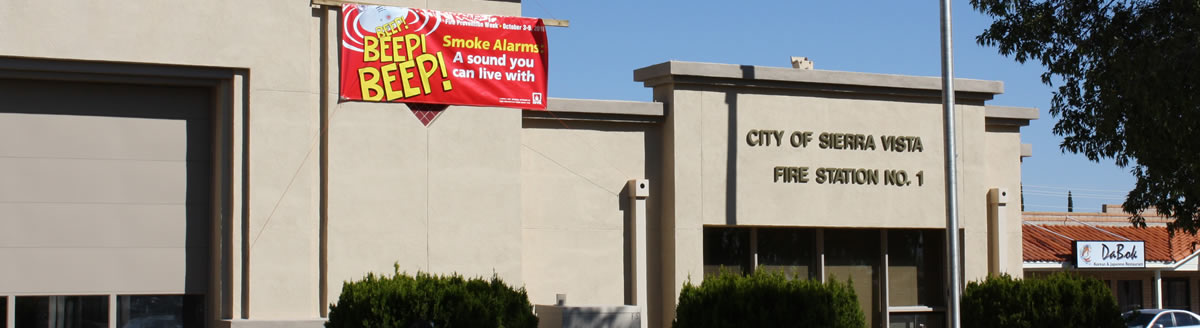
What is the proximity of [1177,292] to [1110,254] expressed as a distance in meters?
6.13

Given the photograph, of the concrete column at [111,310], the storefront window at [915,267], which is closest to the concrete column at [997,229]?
the storefront window at [915,267]

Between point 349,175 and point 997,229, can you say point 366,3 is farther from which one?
point 997,229

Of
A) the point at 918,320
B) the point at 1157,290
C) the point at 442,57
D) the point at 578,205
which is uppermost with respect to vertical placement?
the point at 442,57

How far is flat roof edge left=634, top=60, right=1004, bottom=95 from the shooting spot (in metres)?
24.3

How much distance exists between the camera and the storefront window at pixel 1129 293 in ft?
134

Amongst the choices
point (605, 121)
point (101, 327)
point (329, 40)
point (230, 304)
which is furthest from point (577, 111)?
point (101, 327)

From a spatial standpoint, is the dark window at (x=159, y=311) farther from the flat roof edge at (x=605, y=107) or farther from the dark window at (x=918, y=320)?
the dark window at (x=918, y=320)

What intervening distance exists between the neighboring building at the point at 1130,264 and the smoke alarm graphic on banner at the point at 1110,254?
46 millimetres

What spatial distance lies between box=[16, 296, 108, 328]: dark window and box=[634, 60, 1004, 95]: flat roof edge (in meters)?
10.2

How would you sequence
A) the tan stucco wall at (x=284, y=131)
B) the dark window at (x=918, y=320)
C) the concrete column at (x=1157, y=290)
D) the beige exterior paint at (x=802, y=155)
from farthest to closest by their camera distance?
the concrete column at (x=1157, y=290) < the dark window at (x=918, y=320) < the beige exterior paint at (x=802, y=155) < the tan stucco wall at (x=284, y=131)

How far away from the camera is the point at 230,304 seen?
2028 centimetres

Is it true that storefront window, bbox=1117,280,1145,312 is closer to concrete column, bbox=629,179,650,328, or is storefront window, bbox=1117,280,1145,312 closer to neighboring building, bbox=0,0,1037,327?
neighboring building, bbox=0,0,1037,327

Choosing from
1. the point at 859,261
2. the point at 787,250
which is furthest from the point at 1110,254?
the point at 787,250

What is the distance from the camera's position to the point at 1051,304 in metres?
21.9
